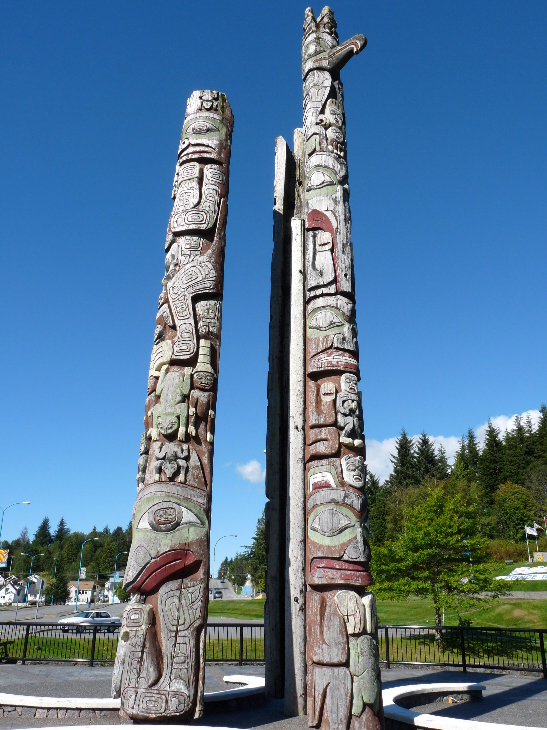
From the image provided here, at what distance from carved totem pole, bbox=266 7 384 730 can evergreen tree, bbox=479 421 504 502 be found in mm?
60965

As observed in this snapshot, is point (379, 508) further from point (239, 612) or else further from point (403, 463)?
point (239, 612)

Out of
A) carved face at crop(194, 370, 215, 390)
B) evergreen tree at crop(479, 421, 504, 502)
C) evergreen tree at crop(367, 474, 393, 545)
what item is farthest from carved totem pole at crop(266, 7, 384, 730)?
evergreen tree at crop(479, 421, 504, 502)

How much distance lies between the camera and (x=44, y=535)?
12338cm

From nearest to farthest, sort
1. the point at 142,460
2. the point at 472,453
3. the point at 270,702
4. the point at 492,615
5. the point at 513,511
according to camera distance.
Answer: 1. the point at 142,460
2. the point at 270,702
3. the point at 492,615
4. the point at 513,511
5. the point at 472,453

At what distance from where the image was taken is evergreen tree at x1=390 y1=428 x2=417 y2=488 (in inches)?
2346

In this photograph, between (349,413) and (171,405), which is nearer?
(171,405)

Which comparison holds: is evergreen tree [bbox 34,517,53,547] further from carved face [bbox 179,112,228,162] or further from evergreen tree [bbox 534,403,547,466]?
carved face [bbox 179,112,228,162]

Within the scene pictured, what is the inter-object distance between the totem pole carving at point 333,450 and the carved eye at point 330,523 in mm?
12

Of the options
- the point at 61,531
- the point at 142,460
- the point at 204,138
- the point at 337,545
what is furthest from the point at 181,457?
the point at 61,531

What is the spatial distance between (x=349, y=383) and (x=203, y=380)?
2027 millimetres

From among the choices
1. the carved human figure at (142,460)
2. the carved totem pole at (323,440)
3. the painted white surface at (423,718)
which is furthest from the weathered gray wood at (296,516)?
the carved human figure at (142,460)

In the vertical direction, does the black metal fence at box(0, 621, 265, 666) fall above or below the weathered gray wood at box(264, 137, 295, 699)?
below

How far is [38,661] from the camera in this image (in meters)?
14.0

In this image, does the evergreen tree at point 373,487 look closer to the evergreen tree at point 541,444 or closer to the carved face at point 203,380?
the evergreen tree at point 541,444
